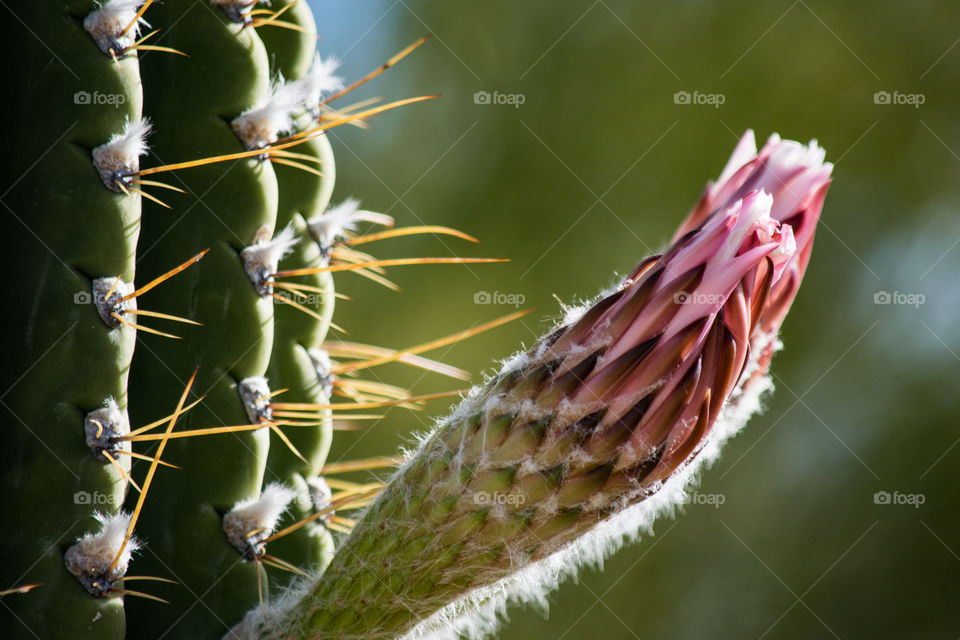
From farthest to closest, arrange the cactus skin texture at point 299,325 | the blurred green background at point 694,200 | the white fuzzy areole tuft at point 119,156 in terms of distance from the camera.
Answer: the blurred green background at point 694,200, the cactus skin texture at point 299,325, the white fuzzy areole tuft at point 119,156

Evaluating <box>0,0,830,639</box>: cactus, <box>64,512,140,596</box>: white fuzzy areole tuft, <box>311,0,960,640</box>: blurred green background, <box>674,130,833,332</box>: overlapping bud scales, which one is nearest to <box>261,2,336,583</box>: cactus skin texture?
<box>0,0,830,639</box>: cactus

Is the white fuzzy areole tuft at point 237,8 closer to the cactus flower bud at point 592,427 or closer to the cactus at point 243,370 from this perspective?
the cactus at point 243,370

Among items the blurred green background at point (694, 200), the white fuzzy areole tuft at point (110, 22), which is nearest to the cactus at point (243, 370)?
the white fuzzy areole tuft at point (110, 22)

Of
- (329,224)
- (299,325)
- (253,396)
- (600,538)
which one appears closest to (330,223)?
(329,224)

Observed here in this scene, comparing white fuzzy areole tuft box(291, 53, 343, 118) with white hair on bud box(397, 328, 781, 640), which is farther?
white fuzzy areole tuft box(291, 53, 343, 118)

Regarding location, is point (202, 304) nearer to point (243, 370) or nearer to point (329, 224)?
point (243, 370)

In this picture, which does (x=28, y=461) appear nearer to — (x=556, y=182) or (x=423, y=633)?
(x=423, y=633)

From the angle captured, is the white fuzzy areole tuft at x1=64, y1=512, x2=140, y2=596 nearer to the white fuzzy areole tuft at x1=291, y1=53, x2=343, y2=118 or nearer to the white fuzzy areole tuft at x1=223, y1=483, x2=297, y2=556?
the white fuzzy areole tuft at x1=223, y1=483, x2=297, y2=556

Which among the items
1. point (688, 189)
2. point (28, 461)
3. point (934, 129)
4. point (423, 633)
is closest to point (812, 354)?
point (688, 189)
